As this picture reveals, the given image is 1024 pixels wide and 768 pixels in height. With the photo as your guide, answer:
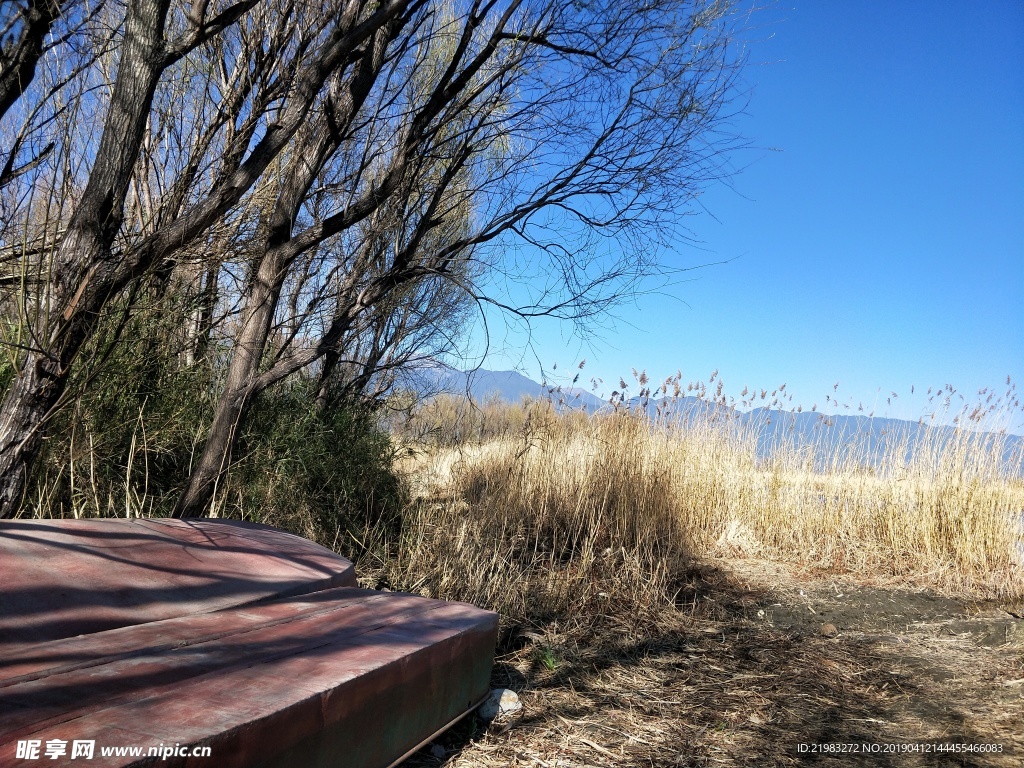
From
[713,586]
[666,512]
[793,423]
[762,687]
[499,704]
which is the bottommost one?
[499,704]

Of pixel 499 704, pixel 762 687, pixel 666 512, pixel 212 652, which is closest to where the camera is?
pixel 212 652

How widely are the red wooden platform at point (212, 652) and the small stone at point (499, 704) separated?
27 centimetres

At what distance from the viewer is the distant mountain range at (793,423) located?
255 inches

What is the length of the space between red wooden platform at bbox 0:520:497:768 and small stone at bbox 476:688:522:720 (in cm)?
27

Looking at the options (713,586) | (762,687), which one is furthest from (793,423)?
(762,687)

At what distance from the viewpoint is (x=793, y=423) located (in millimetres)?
7434

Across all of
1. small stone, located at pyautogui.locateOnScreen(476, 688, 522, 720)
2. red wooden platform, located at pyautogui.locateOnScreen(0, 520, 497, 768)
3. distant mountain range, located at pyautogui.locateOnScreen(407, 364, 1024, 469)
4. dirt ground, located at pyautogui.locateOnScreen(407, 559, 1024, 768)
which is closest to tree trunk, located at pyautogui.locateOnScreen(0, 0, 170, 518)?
red wooden platform, located at pyautogui.locateOnScreen(0, 520, 497, 768)

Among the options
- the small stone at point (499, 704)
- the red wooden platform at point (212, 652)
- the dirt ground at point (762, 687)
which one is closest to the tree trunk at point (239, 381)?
the red wooden platform at point (212, 652)

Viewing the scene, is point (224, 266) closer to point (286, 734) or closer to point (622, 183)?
point (622, 183)

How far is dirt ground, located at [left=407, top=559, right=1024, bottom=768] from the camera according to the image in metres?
2.69

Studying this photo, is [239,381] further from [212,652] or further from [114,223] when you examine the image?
[212,652]

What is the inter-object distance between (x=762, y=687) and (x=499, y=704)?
52.7 inches

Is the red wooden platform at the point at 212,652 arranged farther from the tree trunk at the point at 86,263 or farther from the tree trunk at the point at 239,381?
the tree trunk at the point at 239,381

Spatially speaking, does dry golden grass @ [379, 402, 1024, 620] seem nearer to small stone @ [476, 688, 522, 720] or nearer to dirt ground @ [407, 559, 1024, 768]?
dirt ground @ [407, 559, 1024, 768]
